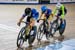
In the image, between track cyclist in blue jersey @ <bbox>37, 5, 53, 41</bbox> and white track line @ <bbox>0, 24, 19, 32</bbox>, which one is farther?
white track line @ <bbox>0, 24, 19, 32</bbox>

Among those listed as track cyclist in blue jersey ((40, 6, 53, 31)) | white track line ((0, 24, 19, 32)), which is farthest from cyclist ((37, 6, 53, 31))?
white track line ((0, 24, 19, 32))

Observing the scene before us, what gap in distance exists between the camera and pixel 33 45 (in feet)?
26.1

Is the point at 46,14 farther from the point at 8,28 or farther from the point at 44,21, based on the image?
the point at 8,28

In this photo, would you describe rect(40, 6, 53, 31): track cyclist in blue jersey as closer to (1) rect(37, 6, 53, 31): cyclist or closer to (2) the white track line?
(1) rect(37, 6, 53, 31): cyclist

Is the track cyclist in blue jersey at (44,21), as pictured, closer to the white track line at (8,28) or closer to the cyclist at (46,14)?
the cyclist at (46,14)

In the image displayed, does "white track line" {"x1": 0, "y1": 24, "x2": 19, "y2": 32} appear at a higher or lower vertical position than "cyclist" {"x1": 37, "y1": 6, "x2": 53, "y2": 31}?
lower

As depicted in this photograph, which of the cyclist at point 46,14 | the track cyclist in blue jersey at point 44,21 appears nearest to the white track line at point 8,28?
the track cyclist in blue jersey at point 44,21

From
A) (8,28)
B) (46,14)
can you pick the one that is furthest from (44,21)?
(8,28)

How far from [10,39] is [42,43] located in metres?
1.22

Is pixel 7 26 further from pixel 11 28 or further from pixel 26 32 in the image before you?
pixel 26 32

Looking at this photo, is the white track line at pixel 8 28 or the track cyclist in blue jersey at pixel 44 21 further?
the white track line at pixel 8 28

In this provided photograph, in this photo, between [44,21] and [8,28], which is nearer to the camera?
[44,21]

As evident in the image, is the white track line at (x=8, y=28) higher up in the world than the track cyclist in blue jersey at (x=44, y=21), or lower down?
lower down

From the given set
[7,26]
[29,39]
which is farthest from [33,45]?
[7,26]
